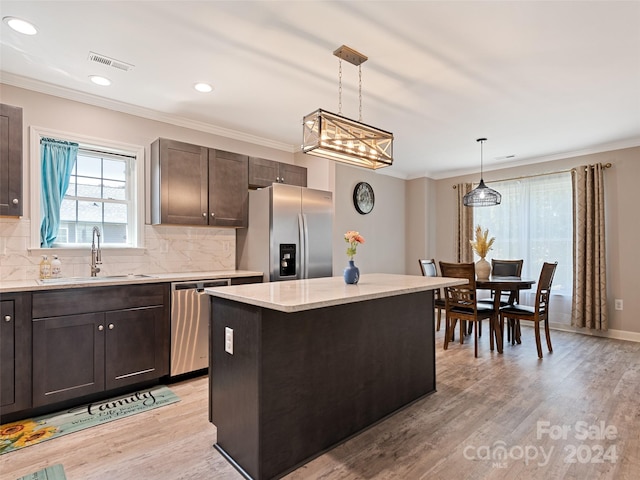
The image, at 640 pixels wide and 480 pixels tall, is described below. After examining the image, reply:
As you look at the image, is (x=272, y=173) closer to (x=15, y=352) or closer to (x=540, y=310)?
(x=15, y=352)

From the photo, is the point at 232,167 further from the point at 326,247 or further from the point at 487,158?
the point at 487,158

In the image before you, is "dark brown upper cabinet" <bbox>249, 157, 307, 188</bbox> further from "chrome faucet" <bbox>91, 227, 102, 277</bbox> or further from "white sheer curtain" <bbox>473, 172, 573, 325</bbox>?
"white sheer curtain" <bbox>473, 172, 573, 325</bbox>

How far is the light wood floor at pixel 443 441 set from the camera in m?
1.89

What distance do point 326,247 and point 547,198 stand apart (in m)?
3.50

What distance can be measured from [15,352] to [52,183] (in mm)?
1442

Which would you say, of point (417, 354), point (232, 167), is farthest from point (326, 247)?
point (417, 354)

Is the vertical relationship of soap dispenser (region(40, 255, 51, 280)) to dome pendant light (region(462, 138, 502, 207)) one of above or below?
below

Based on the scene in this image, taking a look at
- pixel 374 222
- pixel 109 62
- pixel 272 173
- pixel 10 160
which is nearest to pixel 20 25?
pixel 109 62

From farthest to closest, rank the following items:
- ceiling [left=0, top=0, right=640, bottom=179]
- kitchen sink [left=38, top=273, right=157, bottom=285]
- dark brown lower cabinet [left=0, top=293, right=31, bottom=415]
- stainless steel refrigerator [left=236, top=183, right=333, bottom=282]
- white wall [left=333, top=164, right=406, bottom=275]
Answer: white wall [left=333, top=164, right=406, bottom=275], stainless steel refrigerator [left=236, top=183, right=333, bottom=282], kitchen sink [left=38, top=273, right=157, bottom=285], dark brown lower cabinet [left=0, top=293, right=31, bottom=415], ceiling [left=0, top=0, right=640, bottom=179]

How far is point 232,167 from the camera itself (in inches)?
156

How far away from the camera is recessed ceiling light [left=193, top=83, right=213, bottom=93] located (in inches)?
119

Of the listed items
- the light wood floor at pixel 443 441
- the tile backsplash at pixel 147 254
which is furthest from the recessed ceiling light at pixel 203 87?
the light wood floor at pixel 443 441

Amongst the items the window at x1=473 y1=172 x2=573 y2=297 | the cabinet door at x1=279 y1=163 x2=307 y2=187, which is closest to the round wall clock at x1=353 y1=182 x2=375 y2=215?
the cabinet door at x1=279 y1=163 x2=307 y2=187

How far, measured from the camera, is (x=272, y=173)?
4.35 meters
